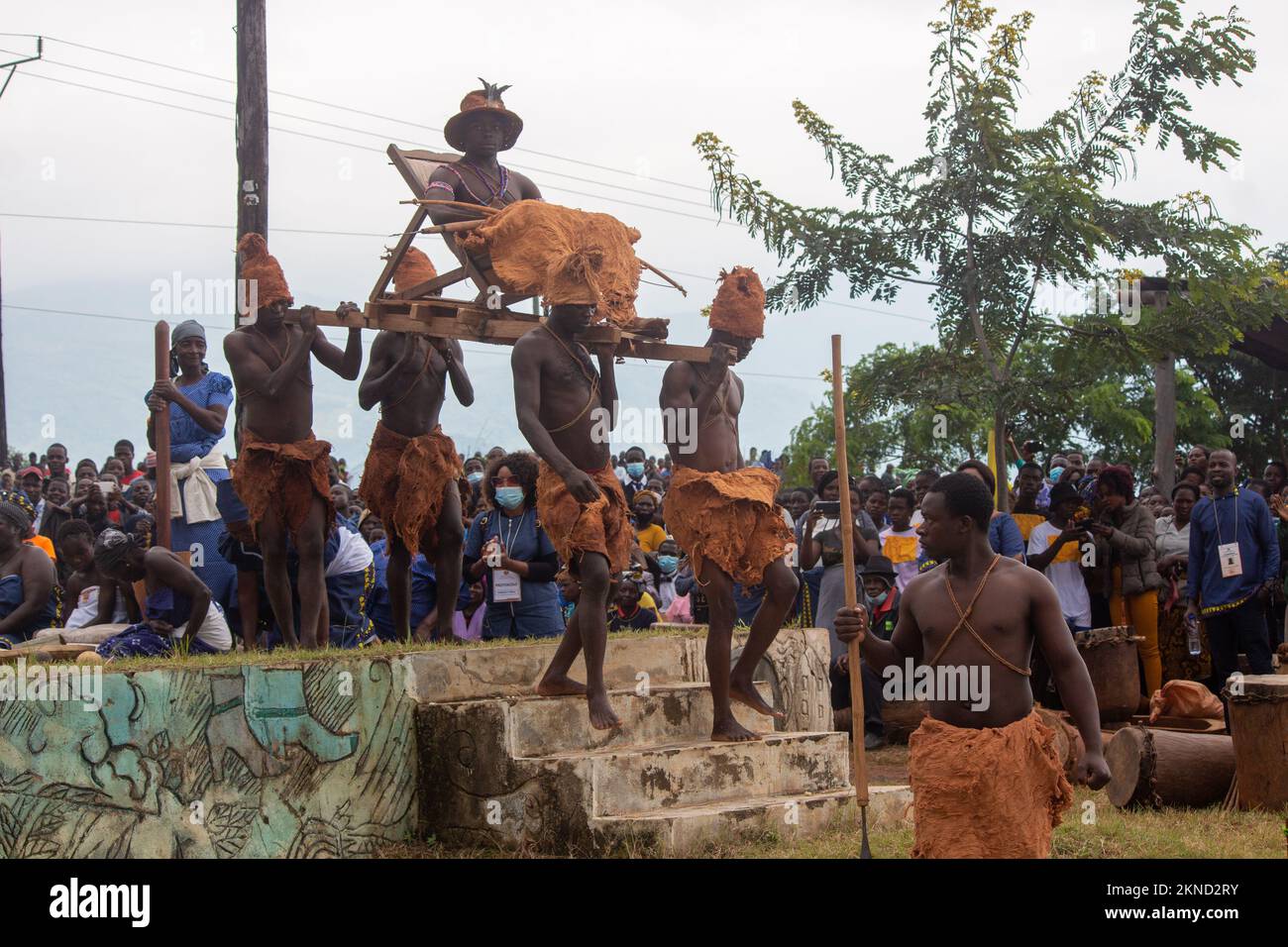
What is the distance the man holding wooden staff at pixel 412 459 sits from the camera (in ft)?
28.2

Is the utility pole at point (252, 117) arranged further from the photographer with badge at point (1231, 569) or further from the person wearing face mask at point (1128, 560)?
the photographer with badge at point (1231, 569)

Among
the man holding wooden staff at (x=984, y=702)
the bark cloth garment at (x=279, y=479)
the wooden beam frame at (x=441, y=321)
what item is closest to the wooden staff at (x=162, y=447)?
the bark cloth garment at (x=279, y=479)

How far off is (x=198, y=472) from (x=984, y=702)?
653 cm

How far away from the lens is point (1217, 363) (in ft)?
75.7

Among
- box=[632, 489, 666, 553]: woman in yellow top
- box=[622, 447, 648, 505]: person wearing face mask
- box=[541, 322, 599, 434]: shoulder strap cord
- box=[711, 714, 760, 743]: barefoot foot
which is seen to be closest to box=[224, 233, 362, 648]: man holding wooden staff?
box=[541, 322, 599, 434]: shoulder strap cord

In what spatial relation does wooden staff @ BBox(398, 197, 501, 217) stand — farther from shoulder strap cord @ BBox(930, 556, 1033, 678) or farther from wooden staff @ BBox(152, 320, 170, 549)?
shoulder strap cord @ BBox(930, 556, 1033, 678)

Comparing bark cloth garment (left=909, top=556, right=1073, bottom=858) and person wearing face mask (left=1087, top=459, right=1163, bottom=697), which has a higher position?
person wearing face mask (left=1087, top=459, right=1163, bottom=697)

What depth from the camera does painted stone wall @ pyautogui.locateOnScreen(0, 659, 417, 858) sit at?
720 centimetres

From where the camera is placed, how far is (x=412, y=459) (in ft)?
28.2

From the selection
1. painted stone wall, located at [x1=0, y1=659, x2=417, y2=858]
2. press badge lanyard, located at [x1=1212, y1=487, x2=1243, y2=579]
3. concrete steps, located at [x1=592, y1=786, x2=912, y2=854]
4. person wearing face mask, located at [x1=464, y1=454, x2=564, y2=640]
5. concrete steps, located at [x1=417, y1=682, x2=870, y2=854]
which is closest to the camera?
concrete steps, located at [x1=592, y1=786, x2=912, y2=854]

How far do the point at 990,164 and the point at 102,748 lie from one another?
7955 mm

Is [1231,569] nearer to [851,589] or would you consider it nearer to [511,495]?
[511,495]

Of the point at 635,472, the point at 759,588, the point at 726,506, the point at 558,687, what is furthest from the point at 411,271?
the point at 635,472

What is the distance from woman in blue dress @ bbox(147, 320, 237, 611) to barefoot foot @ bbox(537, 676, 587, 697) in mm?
3314
